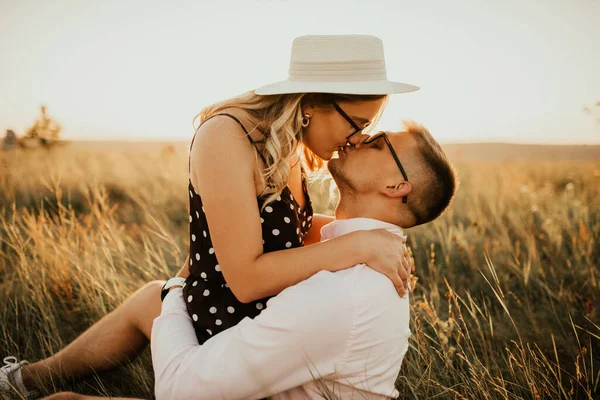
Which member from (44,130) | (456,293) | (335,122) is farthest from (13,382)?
(44,130)

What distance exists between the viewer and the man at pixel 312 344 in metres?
2.02

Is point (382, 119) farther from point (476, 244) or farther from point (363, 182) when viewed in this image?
point (476, 244)

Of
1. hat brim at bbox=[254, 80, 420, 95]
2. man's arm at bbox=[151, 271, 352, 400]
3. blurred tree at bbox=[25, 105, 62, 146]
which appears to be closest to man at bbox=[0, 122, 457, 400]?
man's arm at bbox=[151, 271, 352, 400]

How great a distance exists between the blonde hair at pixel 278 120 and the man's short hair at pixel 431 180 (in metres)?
0.33

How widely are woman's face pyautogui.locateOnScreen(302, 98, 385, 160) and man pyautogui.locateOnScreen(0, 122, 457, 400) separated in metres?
0.10

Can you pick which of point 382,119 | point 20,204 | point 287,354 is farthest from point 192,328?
point 20,204

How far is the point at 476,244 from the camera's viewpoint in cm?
500

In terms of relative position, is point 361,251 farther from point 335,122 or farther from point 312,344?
point 335,122

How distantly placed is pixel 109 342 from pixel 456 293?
7.97 ft

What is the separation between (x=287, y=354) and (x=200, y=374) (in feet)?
1.24

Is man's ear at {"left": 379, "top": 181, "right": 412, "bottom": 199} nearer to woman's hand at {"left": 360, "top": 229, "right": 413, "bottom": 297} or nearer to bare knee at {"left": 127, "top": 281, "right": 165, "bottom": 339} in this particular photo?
woman's hand at {"left": 360, "top": 229, "right": 413, "bottom": 297}

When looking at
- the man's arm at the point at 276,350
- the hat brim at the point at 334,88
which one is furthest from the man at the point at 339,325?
the hat brim at the point at 334,88

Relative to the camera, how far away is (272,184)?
2.45 m

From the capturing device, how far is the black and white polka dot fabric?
2.47m
